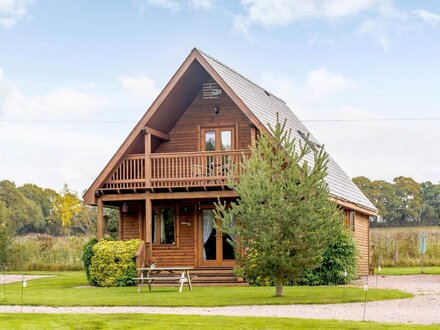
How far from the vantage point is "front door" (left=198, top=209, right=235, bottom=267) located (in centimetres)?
2730

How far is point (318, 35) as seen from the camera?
87.8 ft

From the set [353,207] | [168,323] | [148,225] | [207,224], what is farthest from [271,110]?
[168,323]

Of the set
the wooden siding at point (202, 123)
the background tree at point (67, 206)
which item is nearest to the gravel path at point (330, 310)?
the wooden siding at point (202, 123)

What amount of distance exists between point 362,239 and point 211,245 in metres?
7.78

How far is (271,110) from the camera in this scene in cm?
2969

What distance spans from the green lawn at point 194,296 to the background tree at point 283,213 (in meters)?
0.95

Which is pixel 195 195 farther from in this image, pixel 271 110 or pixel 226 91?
pixel 271 110

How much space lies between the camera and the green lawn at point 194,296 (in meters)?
18.2

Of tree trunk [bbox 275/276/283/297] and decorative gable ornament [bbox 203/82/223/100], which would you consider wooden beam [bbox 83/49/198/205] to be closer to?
decorative gable ornament [bbox 203/82/223/100]

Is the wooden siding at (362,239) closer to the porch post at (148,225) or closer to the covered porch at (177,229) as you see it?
the covered porch at (177,229)

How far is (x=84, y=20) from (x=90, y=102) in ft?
42.2

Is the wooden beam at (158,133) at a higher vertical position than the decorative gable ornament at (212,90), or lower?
lower

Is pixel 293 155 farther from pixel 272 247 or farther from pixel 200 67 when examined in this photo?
pixel 200 67

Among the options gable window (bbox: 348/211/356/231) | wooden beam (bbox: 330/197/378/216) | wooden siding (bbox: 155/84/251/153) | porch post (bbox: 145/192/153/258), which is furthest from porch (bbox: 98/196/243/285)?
gable window (bbox: 348/211/356/231)
